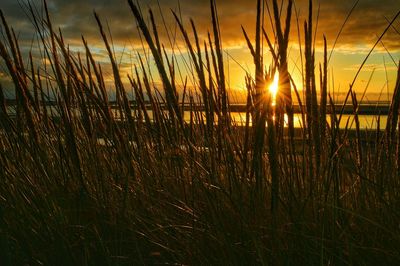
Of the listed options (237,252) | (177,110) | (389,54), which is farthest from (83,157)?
(389,54)

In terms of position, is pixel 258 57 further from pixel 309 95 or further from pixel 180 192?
pixel 180 192

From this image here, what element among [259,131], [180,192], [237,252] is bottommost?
[237,252]

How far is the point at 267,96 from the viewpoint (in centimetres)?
140

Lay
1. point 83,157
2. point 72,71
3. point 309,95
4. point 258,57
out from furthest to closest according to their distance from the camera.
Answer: point 83,157, point 72,71, point 309,95, point 258,57

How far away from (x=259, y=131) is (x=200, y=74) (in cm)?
28

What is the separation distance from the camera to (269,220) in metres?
1.46

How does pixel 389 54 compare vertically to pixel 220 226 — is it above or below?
above

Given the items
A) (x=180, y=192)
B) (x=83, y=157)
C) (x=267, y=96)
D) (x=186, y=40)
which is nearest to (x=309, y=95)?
(x=267, y=96)

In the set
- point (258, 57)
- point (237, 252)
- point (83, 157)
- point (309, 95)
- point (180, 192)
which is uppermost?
point (258, 57)

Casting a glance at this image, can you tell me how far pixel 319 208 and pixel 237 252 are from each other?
0.33 meters

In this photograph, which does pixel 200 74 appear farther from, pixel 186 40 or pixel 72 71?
pixel 72 71

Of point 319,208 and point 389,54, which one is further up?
A: point 389,54

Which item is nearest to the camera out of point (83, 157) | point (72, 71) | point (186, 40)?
point (186, 40)

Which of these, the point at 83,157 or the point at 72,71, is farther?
the point at 83,157
